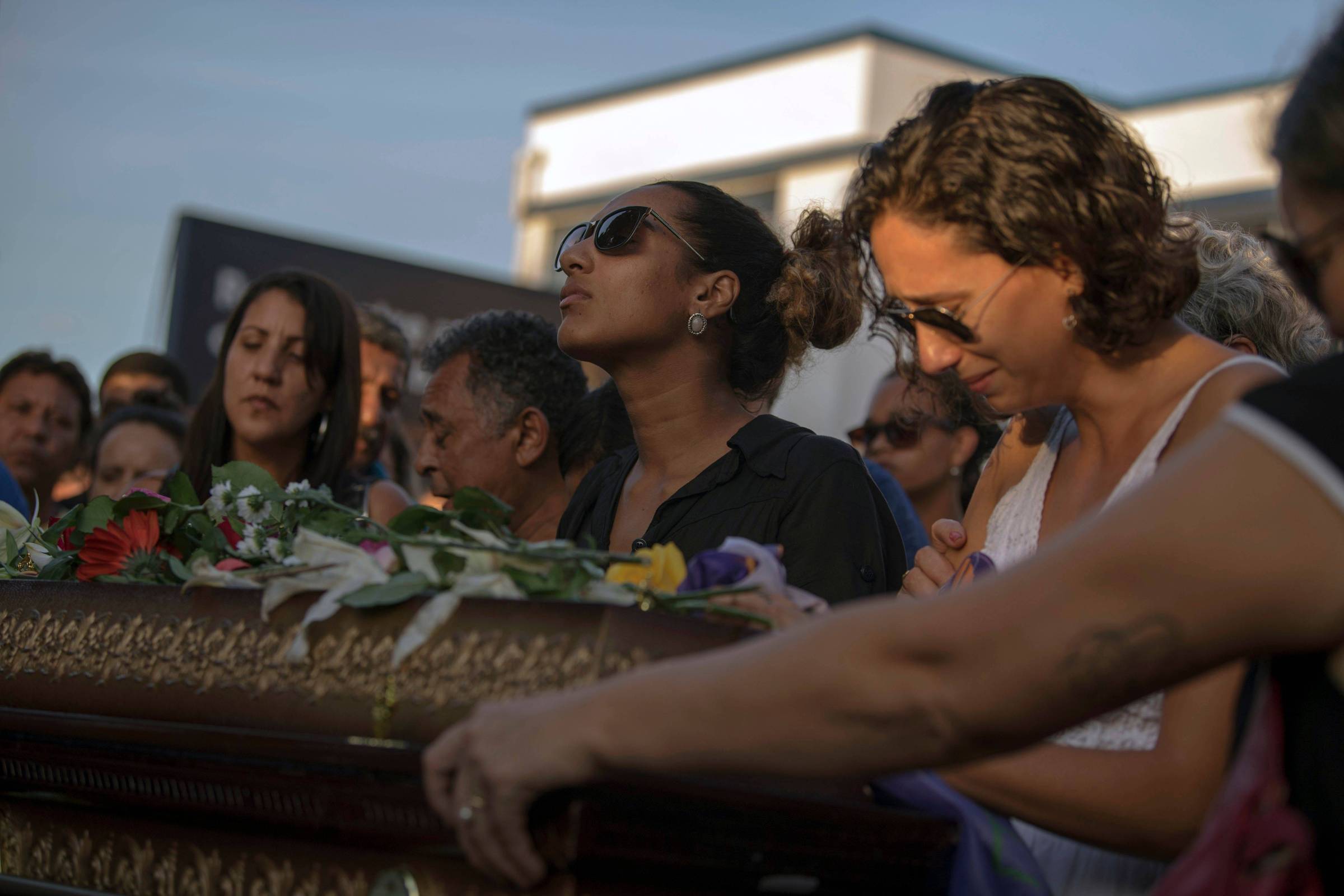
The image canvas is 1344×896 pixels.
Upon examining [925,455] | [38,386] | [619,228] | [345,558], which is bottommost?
[38,386]

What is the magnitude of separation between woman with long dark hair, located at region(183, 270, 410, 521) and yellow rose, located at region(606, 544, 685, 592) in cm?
257

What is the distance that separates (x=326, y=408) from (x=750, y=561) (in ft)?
9.34

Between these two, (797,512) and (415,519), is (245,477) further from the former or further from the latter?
(797,512)

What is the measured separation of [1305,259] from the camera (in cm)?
137

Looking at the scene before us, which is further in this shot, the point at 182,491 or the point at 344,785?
the point at 182,491

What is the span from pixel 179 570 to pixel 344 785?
615 millimetres

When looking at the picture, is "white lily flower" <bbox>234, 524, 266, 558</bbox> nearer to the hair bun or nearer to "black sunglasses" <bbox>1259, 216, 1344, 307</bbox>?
"black sunglasses" <bbox>1259, 216, 1344, 307</bbox>

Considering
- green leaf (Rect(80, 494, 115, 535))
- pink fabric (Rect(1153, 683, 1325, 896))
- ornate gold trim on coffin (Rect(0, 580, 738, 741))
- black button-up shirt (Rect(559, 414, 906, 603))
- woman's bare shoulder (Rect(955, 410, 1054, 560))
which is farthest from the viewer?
black button-up shirt (Rect(559, 414, 906, 603))

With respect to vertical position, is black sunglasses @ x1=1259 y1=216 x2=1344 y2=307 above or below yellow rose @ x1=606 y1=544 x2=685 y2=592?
above

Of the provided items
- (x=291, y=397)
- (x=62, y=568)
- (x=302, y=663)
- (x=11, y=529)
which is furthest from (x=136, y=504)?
(x=291, y=397)

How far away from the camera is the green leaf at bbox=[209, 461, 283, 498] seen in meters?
2.29

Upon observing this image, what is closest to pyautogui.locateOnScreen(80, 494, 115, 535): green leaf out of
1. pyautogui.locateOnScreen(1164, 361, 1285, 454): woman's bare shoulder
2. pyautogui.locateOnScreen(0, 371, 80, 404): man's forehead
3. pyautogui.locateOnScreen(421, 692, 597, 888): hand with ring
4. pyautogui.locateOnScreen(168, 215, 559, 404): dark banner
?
pyautogui.locateOnScreen(421, 692, 597, 888): hand with ring

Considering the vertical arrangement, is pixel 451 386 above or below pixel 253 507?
below

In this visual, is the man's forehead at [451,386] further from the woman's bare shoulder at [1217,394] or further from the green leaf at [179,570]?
the woman's bare shoulder at [1217,394]
